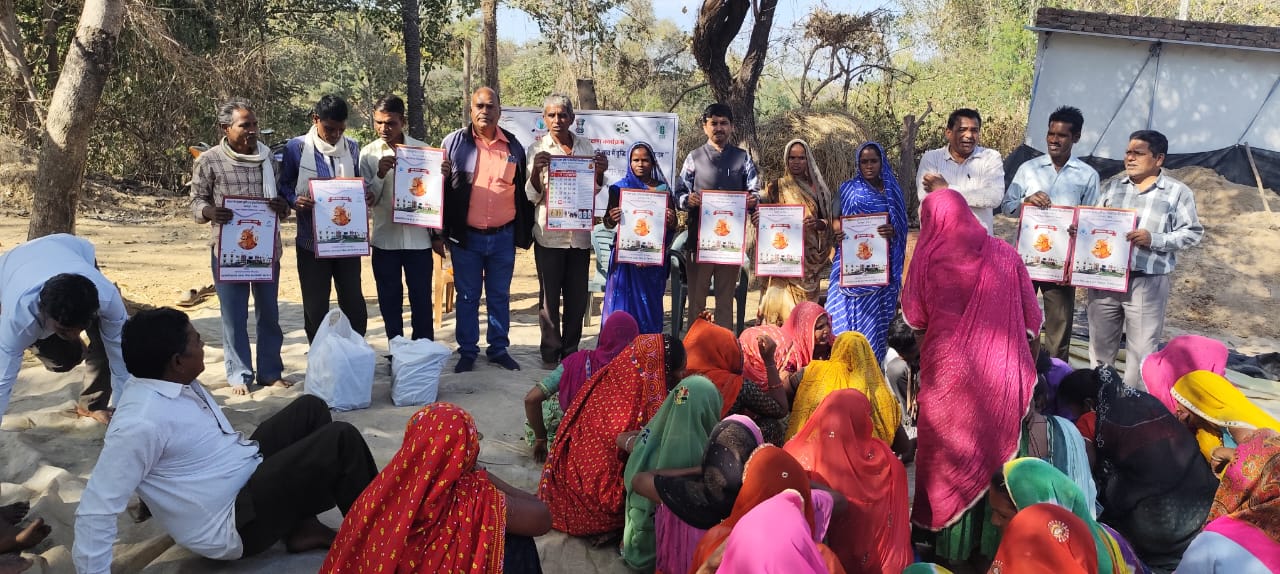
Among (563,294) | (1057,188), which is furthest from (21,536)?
(1057,188)

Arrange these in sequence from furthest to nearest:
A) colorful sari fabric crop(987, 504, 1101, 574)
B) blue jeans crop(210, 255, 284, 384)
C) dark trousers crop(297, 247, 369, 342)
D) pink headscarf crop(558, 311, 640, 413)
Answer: dark trousers crop(297, 247, 369, 342)
blue jeans crop(210, 255, 284, 384)
pink headscarf crop(558, 311, 640, 413)
colorful sari fabric crop(987, 504, 1101, 574)

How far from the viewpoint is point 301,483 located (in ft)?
11.1

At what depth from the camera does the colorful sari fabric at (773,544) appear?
2266 millimetres

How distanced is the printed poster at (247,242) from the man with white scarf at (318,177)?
0.81 ft

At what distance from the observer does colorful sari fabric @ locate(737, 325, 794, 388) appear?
15.3ft

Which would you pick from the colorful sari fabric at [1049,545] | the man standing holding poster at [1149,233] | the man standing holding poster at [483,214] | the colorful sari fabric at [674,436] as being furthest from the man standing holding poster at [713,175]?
the colorful sari fabric at [1049,545]

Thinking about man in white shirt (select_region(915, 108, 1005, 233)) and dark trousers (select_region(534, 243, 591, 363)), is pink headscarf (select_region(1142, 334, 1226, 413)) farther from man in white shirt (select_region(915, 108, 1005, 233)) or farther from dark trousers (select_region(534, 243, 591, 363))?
dark trousers (select_region(534, 243, 591, 363))

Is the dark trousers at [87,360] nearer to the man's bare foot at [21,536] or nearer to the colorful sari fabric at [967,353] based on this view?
the man's bare foot at [21,536]

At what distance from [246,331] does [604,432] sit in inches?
116

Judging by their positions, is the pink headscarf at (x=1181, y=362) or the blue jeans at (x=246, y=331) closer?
the pink headscarf at (x=1181, y=362)

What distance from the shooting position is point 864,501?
10.5 ft

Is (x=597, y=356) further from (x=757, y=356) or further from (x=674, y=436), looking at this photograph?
(x=674, y=436)

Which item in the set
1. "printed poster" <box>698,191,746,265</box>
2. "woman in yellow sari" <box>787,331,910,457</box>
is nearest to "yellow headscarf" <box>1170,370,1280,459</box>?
"woman in yellow sari" <box>787,331,910,457</box>

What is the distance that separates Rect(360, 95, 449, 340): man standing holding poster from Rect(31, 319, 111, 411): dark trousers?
193cm
